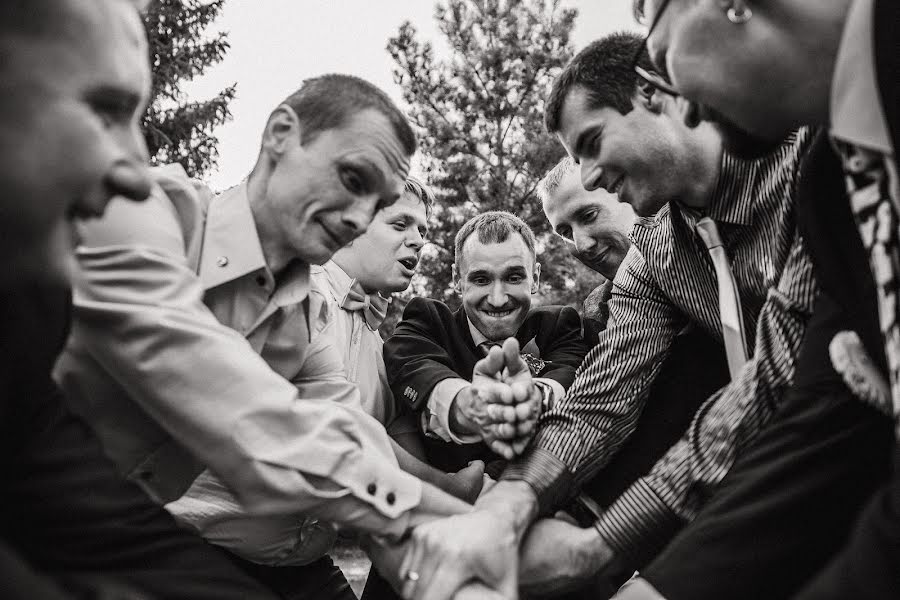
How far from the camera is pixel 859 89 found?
1.17 m

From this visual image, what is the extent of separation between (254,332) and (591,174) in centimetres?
156

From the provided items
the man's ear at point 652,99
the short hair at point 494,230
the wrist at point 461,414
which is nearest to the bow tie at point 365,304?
the short hair at point 494,230

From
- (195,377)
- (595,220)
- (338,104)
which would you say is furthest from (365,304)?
(195,377)

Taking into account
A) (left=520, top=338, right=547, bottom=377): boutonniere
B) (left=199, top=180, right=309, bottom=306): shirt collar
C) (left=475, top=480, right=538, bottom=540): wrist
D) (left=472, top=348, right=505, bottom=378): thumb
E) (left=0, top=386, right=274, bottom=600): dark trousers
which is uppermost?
(left=199, top=180, right=309, bottom=306): shirt collar

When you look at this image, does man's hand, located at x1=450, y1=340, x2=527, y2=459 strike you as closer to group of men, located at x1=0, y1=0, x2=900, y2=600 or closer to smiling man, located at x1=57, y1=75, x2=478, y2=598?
group of men, located at x1=0, y1=0, x2=900, y2=600

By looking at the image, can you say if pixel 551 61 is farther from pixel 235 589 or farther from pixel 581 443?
pixel 235 589

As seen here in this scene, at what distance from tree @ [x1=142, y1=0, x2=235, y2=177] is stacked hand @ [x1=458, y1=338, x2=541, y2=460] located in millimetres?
12472

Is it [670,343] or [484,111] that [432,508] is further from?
[484,111]

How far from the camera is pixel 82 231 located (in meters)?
1.72

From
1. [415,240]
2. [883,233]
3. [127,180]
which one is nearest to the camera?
[127,180]

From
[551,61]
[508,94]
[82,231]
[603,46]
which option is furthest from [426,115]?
[82,231]

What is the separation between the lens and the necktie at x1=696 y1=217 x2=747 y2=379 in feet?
8.21

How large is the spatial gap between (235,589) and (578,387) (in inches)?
61.2

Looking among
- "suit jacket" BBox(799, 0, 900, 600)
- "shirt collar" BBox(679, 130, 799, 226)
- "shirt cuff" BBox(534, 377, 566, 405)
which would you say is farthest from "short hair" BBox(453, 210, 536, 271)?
"suit jacket" BBox(799, 0, 900, 600)
